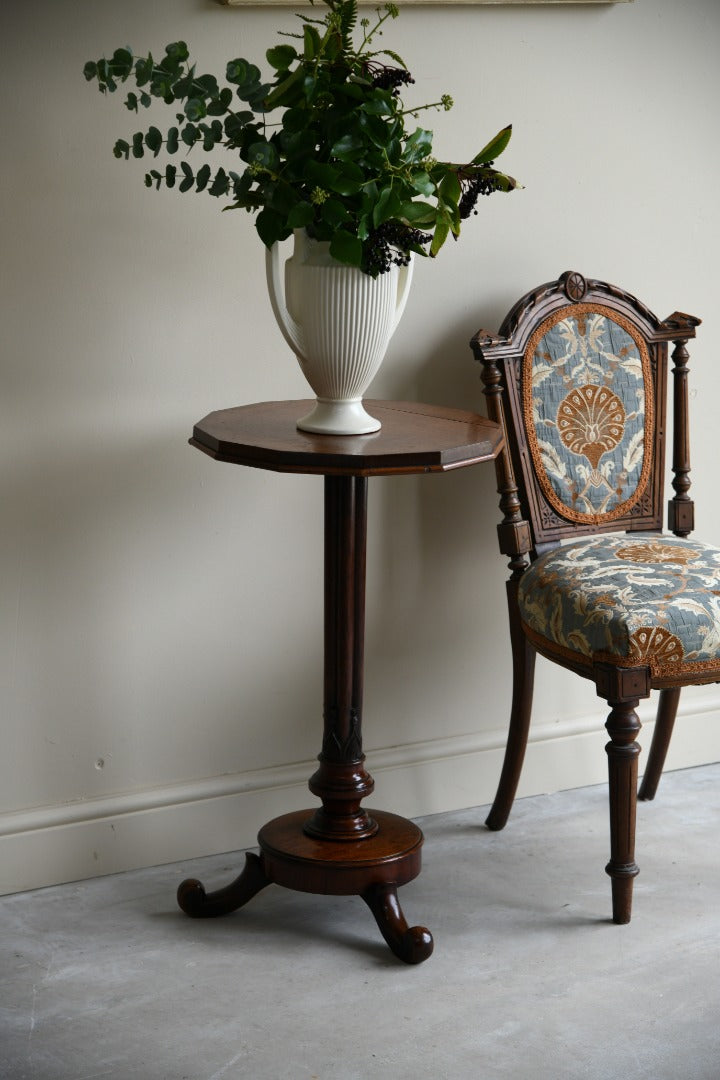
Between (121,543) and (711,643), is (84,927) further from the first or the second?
(711,643)

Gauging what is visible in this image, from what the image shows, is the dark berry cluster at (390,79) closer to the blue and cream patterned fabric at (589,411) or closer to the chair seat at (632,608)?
the blue and cream patterned fabric at (589,411)

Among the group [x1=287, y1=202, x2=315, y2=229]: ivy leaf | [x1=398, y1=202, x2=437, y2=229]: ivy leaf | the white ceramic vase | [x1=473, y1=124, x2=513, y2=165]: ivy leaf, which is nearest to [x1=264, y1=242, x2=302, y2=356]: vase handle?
the white ceramic vase

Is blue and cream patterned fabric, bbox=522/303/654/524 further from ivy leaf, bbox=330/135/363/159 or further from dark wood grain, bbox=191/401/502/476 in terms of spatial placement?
ivy leaf, bbox=330/135/363/159

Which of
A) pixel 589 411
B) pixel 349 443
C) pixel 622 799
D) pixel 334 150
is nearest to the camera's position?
pixel 334 150

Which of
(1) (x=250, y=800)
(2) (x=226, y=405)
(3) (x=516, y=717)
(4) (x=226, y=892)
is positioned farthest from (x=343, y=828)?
(2) (x=226, y=405)

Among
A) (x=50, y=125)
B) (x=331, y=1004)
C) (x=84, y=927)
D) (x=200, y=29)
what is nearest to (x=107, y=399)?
(x=50, y=125)

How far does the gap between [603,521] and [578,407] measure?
230 mm

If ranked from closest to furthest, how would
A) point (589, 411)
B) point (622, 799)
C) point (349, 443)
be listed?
1. point (349, 443)
2. point (622, 799)
3. point (589, 411)

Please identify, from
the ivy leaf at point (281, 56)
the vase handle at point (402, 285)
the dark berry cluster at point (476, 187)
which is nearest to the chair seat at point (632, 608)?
the vase handle at point (402, 285)

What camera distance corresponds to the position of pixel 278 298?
186 cm

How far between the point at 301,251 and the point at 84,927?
1.19m

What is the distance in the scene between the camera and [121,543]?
7.33 feet

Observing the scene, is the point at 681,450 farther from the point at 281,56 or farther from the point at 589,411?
the point at 281,56

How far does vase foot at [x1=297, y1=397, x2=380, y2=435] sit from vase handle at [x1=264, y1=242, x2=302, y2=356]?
99 mm
